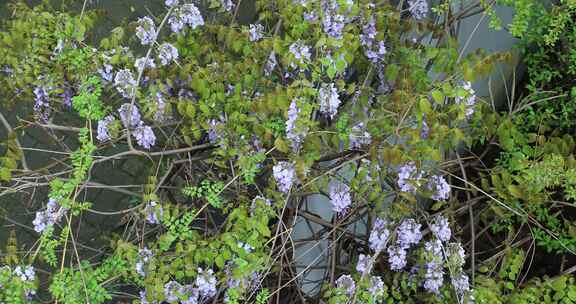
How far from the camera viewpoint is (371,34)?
2.45m

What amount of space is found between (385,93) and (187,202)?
1.08 m

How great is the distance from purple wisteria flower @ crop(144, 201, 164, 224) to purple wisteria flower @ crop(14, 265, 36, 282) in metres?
0.47

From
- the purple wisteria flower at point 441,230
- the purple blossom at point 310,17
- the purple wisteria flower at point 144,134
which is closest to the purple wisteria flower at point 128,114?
the purple wisteria flower at point 144,134

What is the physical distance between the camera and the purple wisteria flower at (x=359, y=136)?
2264 mm

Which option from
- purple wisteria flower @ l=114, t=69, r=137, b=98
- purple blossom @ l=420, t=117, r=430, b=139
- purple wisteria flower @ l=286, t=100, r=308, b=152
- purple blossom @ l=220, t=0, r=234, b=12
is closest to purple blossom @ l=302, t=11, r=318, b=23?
purple wisteria flower @ l=286, t=100, r=308, b=152

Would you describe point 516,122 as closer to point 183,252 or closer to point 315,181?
point 315,181

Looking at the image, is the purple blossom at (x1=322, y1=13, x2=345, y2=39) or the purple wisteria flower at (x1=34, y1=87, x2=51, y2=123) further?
the purple wisteria flower at (x1=34, y1=87, x2=51, y2=123)

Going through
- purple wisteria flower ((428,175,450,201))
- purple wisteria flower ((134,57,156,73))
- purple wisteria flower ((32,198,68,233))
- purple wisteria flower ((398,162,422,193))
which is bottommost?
purple wisteria flower ((32,198,68,233))

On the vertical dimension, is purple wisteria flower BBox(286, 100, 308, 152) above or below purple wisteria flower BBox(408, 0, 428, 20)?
below

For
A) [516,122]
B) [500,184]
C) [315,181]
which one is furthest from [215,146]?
[516,122]

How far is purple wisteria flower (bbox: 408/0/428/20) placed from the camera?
8.85ft

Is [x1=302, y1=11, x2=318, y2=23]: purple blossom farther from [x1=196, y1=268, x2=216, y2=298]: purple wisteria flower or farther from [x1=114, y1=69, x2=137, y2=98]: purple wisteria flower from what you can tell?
[x1=196, y1=268, x2=216, y2=298]: purple wisteria flower

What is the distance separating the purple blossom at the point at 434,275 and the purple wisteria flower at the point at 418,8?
1232 millimetres

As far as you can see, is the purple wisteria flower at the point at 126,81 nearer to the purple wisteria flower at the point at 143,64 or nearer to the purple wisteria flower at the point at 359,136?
the purple wisteria flower at the point at 143,64
